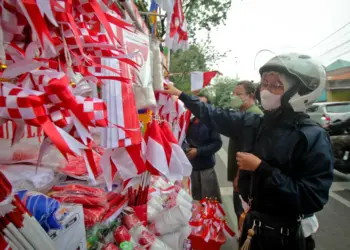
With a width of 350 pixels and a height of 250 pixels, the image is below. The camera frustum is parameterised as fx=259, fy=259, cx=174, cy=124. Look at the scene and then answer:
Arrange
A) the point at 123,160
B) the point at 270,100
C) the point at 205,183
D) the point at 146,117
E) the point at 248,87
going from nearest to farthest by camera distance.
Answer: the point at 123,160 → the point at 146,117 → the point at 270,100 → the point at 248,87 → the point at 205,183

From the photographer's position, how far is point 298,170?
1.59 metres

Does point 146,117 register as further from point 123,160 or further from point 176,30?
point 176,30

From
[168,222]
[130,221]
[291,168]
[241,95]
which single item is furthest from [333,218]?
[130,221]

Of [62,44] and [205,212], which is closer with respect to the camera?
[62,44]

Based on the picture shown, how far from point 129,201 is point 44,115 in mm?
1074

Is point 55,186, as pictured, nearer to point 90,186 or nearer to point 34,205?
point 90,186

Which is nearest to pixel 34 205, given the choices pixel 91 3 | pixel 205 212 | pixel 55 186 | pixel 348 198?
pixel 55 186

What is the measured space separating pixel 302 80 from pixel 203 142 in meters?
2.08

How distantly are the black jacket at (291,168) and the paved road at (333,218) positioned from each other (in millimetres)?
1618

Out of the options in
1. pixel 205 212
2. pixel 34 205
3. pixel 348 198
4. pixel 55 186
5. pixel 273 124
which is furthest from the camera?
pixel 348 198

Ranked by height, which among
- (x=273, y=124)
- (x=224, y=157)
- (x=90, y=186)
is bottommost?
(x=224, y=157)

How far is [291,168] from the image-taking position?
1.60m

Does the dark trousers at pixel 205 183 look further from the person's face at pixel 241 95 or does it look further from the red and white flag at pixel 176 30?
the red and white flag at pixel 176 30

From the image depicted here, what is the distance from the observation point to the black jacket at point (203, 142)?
11.7 feet
